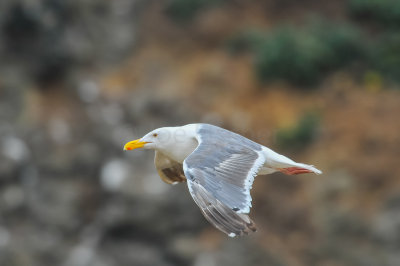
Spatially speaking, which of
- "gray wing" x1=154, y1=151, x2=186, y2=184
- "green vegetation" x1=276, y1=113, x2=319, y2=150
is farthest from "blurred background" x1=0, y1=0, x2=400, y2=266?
"gray wing" x1=154, y1=151, x2=186, y2=184

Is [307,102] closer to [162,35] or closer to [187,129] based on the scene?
[162,35]

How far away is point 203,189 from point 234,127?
292 inches

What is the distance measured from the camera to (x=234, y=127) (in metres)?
12.9

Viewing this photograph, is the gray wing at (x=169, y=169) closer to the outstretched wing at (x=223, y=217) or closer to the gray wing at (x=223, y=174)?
the gray wing at (x=223, y=174)

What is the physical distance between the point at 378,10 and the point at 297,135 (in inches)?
137

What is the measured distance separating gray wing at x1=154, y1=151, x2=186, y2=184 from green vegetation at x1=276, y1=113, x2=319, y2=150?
234 inches

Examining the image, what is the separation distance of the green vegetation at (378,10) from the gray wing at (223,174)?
8669 mm

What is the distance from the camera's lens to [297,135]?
1270 centimetres

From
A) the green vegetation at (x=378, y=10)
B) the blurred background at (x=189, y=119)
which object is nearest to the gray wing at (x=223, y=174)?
the blurred background at (x=189, y=119)

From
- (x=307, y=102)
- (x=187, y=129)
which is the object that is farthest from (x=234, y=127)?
(x=187, y=129)

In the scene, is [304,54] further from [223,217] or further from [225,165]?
[223,217]

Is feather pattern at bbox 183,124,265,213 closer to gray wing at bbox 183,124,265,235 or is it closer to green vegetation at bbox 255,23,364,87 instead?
gray wing at bbox 183,124,265,235

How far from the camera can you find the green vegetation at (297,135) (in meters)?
12.7

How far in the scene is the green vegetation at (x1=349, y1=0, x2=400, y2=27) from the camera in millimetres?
14453
